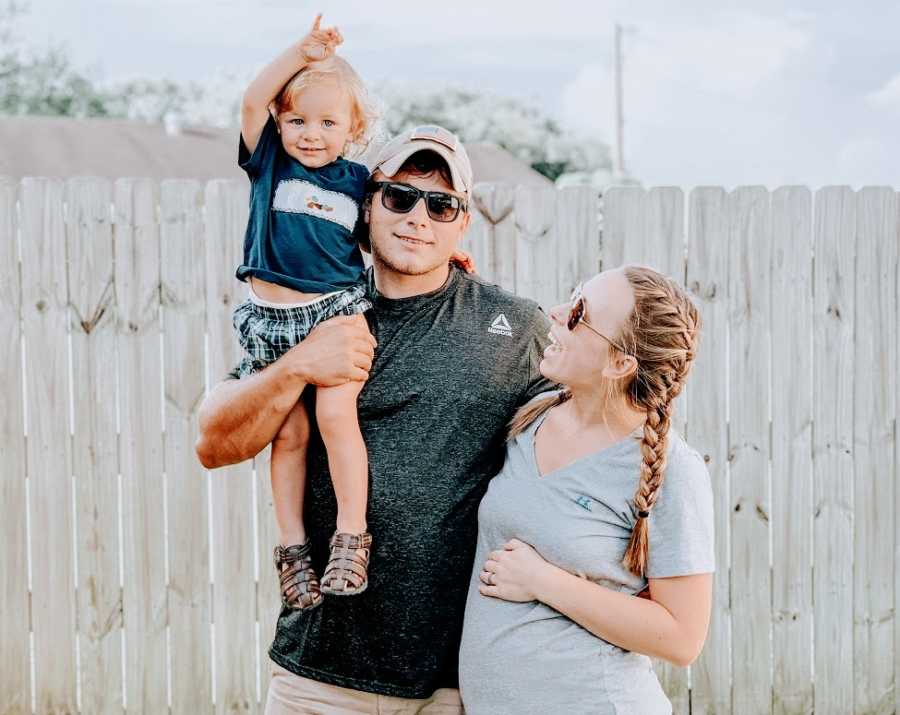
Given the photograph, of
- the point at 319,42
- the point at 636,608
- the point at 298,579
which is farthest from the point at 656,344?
the point at 319,42

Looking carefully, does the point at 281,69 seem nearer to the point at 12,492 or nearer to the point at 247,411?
the point at 247,411

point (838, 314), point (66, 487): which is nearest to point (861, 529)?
point (838, 314)

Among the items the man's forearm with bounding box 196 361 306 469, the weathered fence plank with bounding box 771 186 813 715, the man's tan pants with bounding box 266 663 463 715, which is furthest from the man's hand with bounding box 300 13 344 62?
the weathered fence plank with bounding box 771 186 813 715

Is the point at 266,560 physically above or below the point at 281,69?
below

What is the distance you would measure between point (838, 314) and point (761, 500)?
83cm

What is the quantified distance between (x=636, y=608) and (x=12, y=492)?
2.99m

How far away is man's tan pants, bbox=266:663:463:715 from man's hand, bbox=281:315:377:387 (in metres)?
0.70

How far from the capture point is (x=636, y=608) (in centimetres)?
203

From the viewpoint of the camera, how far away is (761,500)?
13.9 feet

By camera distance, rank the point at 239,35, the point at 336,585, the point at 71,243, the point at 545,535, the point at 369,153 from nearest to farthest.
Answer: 1. the point at 545,535
2. the point at 336,585
3. the point at 369,153
4. the point at 71,243
5. the point at 239,35

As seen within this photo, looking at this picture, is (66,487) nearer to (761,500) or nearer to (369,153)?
(369,153)

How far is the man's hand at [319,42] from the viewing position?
2.47 metres

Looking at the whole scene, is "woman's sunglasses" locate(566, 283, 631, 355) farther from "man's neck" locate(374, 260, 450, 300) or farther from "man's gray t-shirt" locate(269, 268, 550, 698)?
"man's neck" locate(374, 260, 450, 300)

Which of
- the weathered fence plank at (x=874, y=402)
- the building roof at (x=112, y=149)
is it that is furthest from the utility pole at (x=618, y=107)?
the weathered fence plank at (x=874, y=402)
